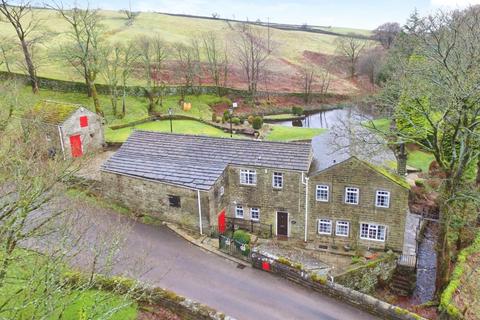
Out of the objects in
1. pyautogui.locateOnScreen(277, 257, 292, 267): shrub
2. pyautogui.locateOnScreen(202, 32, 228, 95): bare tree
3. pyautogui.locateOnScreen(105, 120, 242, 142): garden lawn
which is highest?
pyautogui.locateOnScreen(202, 32, 228, 95): bare tree

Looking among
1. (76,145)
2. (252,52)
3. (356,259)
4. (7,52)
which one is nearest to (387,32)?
(252,52)

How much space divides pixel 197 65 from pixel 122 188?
45663 millimetres

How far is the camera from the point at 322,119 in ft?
227

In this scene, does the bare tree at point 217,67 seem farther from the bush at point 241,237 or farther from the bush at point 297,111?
the bush at point 241,237

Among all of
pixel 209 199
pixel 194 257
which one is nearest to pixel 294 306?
pixel 194 257

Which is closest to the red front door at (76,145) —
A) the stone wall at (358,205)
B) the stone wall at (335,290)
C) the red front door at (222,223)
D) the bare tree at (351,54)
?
the red front door at (222,223)

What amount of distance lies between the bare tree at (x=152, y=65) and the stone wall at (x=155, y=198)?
29265mm

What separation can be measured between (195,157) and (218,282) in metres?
10.1

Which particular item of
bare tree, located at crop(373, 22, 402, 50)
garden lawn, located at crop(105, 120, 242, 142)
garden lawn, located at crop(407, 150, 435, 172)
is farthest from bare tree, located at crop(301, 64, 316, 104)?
garden lawn, located at crop(407, 150, 435, 172)

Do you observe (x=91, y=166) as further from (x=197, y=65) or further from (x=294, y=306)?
(x=197, y=65)

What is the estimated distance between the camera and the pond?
64750mm

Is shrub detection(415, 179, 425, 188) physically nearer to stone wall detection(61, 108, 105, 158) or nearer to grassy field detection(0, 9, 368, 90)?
stone wall detection(61, 108, 105, 158)

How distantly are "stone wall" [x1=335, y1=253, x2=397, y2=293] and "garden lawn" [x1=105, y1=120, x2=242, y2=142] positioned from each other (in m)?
26.7

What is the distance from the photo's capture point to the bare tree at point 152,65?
60188 millimetres
